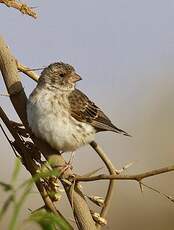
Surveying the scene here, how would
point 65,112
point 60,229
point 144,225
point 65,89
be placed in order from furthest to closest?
point 144,225
point 65,89
point 65,112
point 60,229

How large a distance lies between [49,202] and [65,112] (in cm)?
210

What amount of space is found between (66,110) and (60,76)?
31cm

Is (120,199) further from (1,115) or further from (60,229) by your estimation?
(60,229)

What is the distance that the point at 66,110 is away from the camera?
3740 millimetres

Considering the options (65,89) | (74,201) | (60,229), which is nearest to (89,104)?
(65,89)

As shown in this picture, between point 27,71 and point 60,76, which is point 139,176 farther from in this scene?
point 60,76

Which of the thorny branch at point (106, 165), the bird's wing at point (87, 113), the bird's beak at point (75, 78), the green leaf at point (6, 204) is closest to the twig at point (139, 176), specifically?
the thorny branch at point (106, 165)

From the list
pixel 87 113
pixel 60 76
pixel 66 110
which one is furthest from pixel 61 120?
pixel 60 76

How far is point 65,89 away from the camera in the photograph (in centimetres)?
396

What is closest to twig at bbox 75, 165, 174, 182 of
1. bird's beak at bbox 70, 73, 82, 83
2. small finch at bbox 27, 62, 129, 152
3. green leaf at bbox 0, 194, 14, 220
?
green leaf at bbox 0, 194, 14, 220

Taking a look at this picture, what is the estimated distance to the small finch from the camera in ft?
11.5

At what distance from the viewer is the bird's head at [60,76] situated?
3898 mm

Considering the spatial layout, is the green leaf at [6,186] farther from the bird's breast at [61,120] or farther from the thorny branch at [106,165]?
the bird's breast at [61,120]

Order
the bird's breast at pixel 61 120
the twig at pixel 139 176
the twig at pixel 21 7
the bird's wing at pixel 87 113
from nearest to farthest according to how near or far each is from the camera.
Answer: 1. the twig at pixel 139 176
2. the twig at pixel 21 7
3. the bird's breast at pixel 61 120
4. the bird's wing at pixel 87 113
